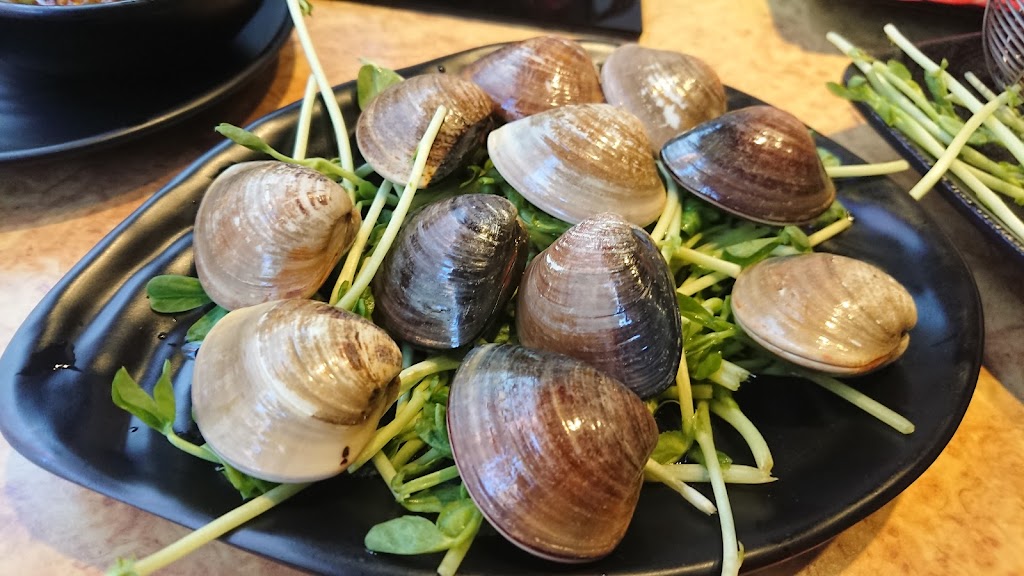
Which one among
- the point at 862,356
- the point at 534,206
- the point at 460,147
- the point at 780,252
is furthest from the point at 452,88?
the point at 862,356

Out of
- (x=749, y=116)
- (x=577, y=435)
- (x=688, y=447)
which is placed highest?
(x=749, y=116)

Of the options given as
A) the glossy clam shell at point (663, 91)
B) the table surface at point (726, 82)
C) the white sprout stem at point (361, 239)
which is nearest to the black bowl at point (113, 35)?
the table surface at point (726, 82)

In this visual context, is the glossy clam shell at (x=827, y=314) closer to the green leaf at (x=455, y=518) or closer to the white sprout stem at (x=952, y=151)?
the white sprout stem at (x=952, y=151)

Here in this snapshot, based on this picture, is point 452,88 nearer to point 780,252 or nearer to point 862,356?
point 780,252

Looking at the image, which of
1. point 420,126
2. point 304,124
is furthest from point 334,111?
point 420,126

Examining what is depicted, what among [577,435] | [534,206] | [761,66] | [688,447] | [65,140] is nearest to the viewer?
[577,435]

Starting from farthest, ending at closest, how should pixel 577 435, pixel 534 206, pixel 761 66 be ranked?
pixel 761 66 < pixel 534 206 < pixel 577 435

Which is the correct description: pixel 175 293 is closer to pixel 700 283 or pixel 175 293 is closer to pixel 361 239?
pixel 361 239
